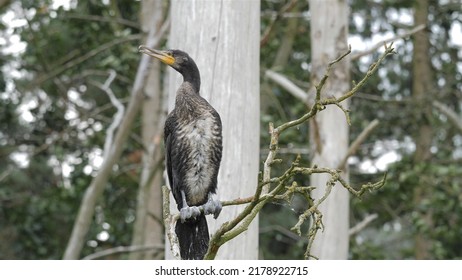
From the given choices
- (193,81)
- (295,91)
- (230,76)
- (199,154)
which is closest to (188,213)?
(199,154)

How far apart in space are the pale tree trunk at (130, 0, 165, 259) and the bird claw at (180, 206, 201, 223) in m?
6.71

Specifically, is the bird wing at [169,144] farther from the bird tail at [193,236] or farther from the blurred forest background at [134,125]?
the blurred forest background at [134,125]

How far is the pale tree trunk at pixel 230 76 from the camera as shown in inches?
141

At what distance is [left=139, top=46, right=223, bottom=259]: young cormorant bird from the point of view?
9.48ft

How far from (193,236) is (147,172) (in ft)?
24.2

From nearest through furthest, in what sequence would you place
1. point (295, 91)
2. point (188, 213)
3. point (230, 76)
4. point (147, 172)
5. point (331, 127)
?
point (188, 213) < point (230, 76) < point (331, 127) < point (295, 91) < point (147, 172)

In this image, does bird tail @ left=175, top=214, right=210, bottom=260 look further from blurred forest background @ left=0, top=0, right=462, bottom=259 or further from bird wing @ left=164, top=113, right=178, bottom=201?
blurred forest background @ left=0, top=0, right=462, bottom=259

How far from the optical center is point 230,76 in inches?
143

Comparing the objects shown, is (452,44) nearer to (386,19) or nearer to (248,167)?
(386,19)

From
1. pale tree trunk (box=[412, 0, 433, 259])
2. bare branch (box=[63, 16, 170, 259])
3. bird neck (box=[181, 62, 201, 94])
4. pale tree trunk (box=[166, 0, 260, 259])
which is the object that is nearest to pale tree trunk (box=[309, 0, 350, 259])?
bare branch (box=[63, 16, 170, 259])

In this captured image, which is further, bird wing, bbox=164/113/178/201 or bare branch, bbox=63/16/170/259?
bare branch, bbox=63/16/170/259

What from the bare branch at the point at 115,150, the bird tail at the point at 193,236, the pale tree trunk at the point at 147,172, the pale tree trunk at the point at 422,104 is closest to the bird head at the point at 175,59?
the bird tail at the point at 193,236

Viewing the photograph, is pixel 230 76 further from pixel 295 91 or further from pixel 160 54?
pixel 295 91

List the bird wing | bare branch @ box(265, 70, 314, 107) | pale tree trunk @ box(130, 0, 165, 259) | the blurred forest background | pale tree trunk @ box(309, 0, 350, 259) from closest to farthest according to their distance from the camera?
the bird wing, pale tree trunk @ box(309, 0, 350, 259), bare branch @ box(265, 70, 314, 107), pale tree trunk @ box(130, 0, 165, 259), the blurred forest background
